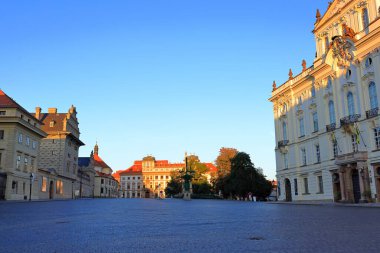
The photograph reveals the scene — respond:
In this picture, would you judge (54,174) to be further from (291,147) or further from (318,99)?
(318,99)

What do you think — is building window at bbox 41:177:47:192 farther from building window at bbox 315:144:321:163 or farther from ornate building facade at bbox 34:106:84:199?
building window at bbox 315:144:321:163

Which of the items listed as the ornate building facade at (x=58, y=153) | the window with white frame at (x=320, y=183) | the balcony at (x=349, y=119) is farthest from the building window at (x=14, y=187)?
the balcony at (x=349, y=119)

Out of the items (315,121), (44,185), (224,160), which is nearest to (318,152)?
(315,121)

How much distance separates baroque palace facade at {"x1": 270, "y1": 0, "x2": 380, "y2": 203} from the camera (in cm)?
3784

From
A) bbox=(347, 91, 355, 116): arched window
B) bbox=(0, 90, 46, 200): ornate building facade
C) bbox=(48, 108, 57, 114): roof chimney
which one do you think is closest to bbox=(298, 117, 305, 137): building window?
bbox=(347, 91, 355, 116): arched window

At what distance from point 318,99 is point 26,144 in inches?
1625

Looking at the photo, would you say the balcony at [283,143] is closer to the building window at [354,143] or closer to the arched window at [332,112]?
the arched window at [332,112]

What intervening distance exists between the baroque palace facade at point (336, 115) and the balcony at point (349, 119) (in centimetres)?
11

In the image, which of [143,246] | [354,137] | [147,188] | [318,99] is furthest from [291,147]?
[147,188]

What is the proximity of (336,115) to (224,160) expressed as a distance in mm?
38968

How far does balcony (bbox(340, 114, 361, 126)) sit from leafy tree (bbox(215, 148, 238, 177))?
128 feet

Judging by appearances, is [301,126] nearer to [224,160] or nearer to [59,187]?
[224,160]

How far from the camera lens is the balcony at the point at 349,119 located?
1565 inches

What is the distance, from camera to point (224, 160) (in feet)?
263
